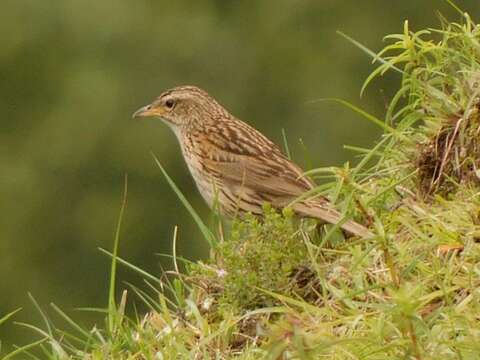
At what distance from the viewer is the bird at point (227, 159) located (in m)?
11.7

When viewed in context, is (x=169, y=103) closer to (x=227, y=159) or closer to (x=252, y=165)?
(x=227, y=159)

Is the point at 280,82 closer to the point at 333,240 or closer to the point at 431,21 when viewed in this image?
the point at 431,21

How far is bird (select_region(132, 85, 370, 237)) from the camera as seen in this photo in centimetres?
1166

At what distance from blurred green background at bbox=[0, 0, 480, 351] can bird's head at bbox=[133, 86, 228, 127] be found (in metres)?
15.8

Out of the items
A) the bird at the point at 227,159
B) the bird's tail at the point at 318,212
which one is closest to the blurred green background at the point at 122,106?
the bird at the point at 227,159

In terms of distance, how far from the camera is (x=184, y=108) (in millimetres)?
13492

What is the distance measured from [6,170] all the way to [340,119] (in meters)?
5.22

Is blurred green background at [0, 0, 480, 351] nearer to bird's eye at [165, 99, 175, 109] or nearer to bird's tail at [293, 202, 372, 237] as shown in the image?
bird's eye at [165, 99, 175, 109]

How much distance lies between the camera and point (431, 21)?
115 feet

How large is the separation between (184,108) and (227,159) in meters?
1.21

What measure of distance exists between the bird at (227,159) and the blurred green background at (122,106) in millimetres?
16037

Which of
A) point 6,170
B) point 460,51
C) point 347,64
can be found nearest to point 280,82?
point 347,64

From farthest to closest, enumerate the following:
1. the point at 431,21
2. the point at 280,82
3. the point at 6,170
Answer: the point at 280,82 < the point at 431,21 < the point at 6,170

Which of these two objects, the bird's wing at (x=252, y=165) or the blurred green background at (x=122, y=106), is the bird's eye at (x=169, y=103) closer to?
the bird's wing at (x=252, y=165)
